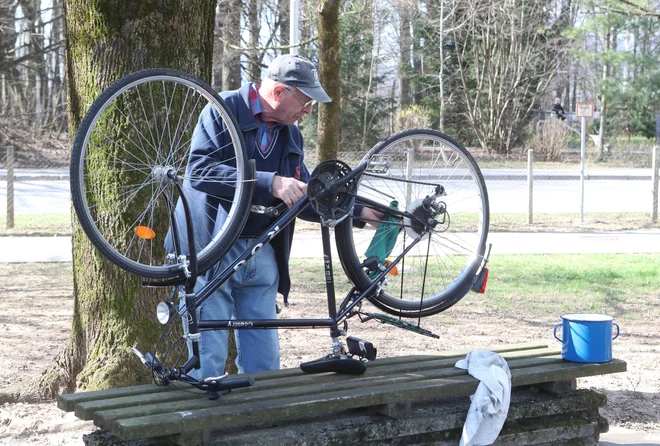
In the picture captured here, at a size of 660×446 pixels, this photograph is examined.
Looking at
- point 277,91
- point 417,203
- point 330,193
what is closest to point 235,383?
point 330,193

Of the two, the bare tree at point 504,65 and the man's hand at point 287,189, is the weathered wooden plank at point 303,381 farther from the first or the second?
the bare tree at point 504,65

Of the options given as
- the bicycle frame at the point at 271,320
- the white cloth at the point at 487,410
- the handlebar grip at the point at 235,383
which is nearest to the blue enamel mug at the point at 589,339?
the white cloth at the point at 487,410

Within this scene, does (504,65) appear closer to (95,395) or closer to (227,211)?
(227,211)

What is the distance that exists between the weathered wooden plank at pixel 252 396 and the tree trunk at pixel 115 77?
1.39 m

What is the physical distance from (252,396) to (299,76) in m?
1.28

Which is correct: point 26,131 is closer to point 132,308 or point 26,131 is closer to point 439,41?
point 439,41

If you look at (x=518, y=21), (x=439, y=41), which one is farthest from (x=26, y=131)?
(x=518, y=21)

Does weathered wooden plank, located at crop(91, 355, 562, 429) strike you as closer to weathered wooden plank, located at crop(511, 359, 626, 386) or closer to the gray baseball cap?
weathered wooden plank, located at crop(511, 359, 626, 386)

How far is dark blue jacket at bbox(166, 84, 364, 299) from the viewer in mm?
3439

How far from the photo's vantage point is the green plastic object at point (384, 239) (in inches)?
161

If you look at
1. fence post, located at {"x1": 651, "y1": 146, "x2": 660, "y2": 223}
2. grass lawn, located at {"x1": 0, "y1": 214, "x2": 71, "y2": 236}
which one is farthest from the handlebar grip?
fence post, located at {"x1": 651, "y1": 146, "x2": 660, "y2": 223}

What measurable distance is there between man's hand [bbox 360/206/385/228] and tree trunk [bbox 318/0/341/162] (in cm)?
705

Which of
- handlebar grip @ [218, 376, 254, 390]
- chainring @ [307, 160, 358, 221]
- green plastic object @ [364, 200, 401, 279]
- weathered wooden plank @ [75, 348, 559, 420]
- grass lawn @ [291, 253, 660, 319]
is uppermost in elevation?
chainring @ [307, 160, 358, 221]

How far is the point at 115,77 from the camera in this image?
179 inches
